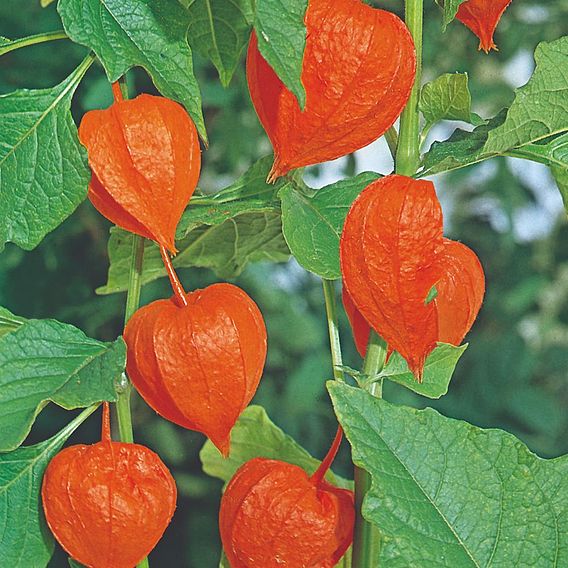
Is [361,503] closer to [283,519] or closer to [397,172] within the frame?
[283,519]

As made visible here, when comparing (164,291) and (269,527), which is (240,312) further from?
(164,291)

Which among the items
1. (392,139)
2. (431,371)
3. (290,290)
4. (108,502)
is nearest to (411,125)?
(392,139)

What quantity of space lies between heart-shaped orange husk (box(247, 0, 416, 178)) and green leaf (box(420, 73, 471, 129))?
0.06 meters

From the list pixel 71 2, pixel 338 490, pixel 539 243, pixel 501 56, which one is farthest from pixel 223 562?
pixel 539 243

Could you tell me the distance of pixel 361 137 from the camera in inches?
19.0

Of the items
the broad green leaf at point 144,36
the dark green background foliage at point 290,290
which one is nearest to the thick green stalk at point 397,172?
the broad green leaf at point 144,36

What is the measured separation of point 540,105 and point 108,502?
0.29 m

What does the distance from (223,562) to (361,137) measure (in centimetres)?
29

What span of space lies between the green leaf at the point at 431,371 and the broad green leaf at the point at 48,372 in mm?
131

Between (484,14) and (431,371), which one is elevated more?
(484,14)

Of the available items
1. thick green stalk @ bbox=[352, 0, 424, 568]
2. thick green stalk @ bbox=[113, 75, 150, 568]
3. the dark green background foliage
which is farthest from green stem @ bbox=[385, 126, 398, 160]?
the dark green background foliage

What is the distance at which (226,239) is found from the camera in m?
0.70

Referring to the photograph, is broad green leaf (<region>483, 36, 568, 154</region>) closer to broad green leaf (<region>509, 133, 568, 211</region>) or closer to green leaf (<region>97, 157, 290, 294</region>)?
broad green leaf (<region>509, 133, 568, 211</region>)

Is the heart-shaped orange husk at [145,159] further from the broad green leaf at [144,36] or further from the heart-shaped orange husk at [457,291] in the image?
the heart-shaped orange husk at [457,291]
